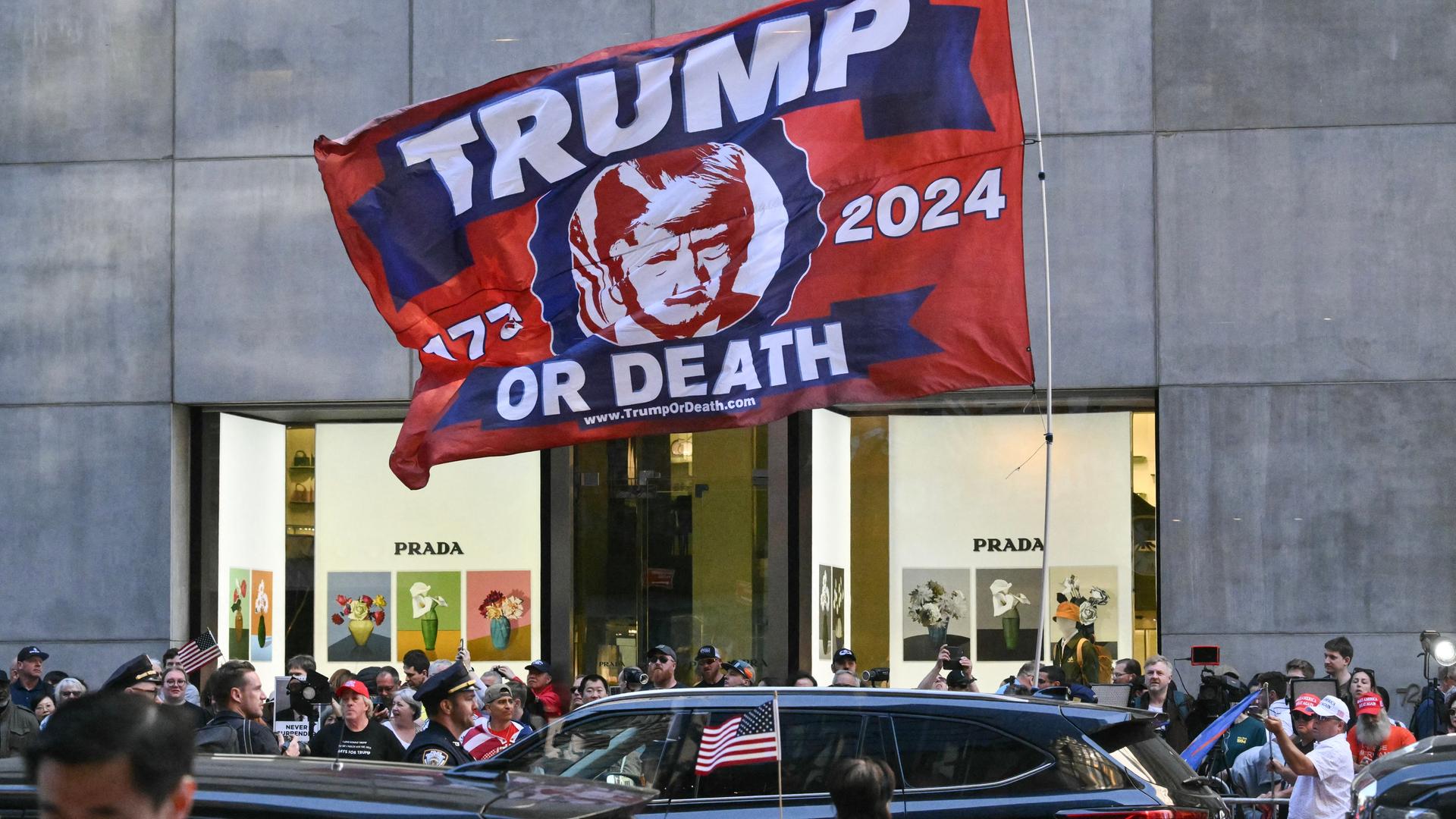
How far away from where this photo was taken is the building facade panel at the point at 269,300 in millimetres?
17688

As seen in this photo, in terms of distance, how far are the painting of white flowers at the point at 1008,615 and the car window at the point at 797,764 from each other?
9.79m

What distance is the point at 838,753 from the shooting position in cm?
790

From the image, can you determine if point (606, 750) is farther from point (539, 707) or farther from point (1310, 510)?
point (1310, 510)

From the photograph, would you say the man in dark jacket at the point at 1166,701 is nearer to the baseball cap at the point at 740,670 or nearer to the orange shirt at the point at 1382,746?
the orange shirt at the point at 1382,746

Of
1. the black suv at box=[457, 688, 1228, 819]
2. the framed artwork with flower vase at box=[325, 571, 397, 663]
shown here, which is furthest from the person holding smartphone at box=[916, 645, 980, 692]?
the framed artwork with flower vase at box=[325, 571, 397, 663]

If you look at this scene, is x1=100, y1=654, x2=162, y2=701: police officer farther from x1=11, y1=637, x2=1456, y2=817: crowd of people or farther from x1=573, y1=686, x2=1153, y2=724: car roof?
x1=573, y1=686, x2=1153, y2=724: car roof

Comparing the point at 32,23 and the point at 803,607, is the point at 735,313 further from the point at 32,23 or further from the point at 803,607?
the point at 32,23

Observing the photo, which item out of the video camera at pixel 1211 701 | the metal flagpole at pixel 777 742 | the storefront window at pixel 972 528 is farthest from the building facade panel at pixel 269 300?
the metal flagpole at pixel 777 742

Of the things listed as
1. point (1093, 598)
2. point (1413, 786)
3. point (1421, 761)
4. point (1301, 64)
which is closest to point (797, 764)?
point (1413, 786)

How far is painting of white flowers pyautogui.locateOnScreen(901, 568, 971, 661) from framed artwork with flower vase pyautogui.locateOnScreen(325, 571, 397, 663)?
5510mm

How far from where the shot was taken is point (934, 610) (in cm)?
1767

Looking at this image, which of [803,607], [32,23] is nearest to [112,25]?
[32,23]

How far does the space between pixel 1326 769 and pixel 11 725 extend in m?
9.03

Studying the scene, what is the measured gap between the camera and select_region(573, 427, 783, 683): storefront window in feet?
58.3
